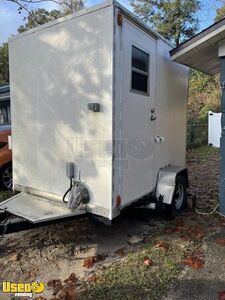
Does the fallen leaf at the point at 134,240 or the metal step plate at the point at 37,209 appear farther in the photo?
the fallen leaf at the point at 134,240

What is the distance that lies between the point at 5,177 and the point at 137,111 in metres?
3.62

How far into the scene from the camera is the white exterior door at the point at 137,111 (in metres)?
3.79

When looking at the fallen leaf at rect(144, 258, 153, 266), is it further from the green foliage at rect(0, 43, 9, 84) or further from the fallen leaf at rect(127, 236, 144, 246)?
the green foliage at rect(0, 43, 9, 84)

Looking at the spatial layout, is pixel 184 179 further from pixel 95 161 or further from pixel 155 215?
pixel 95 161

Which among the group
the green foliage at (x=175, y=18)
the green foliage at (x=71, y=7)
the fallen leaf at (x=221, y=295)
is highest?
the green foliage at (x=175, y=18)

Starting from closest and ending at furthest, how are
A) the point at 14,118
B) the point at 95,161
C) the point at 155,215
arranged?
the point at 95,161 → the point at 14,118 → the point at 155,215

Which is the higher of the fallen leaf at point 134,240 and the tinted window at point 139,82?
the tinted window at point 139,82

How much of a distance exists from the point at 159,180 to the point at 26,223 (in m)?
2.16

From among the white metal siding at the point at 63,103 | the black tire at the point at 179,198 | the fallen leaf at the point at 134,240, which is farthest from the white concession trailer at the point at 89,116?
the fallen leaf at the point at 134,240

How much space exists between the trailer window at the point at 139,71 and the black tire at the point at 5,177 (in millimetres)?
3554

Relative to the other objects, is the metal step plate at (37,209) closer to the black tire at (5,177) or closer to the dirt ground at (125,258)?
the dirt ground at (125,258)

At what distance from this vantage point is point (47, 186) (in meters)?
4.27

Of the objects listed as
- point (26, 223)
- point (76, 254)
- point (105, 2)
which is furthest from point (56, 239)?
point (105, 2)

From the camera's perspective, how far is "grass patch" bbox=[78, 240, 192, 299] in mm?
3041
